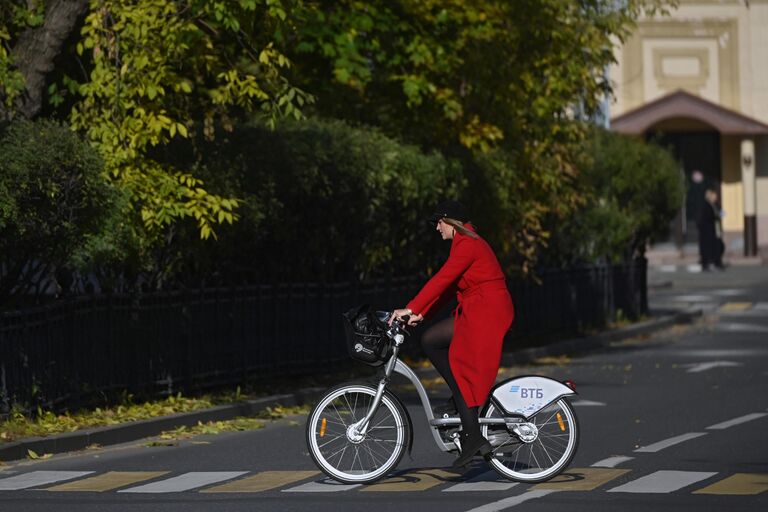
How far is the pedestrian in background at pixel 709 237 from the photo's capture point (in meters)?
45.0

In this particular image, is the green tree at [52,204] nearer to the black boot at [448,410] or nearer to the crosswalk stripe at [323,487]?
the crosswalk stripe at [323,487]

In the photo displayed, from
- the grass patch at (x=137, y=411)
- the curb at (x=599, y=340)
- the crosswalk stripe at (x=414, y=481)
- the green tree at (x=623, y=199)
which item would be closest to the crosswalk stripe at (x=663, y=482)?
the crosswalk stripe at (x=414, y=481)

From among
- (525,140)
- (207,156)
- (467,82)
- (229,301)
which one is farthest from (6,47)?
(525,140)

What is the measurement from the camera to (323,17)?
20.4 m

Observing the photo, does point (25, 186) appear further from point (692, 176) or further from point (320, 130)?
point (692, 176)

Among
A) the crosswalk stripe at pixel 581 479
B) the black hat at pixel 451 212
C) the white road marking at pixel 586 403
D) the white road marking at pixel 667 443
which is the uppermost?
the black hat at pixel 451 212

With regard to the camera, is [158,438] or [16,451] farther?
[158,438]

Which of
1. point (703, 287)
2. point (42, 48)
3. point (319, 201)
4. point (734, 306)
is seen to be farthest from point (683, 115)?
point (42, 48)

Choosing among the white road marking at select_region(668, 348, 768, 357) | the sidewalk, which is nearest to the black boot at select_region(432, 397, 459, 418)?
the white road marking at select_region(668, 348, 768, 357)

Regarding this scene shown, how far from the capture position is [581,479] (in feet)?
37.3

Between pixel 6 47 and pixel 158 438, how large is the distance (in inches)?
164

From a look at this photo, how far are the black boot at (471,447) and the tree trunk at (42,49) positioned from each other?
22.5 ft

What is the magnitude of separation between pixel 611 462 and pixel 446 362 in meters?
1.60

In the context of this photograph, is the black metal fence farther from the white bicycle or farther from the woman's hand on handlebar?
the woman's hand on handlebar
